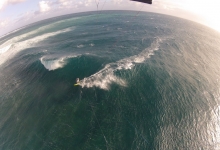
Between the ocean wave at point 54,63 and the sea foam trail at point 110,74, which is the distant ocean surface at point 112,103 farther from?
the ocean wave at point 54,63

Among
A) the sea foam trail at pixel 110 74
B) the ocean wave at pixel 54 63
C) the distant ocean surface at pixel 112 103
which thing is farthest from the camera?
the ocean wave at pixel 54 63

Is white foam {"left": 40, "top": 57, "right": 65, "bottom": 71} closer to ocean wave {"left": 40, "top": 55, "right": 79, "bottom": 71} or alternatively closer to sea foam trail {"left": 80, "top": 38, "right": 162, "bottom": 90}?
ocean wave {"left": 40, "top": 55, "right": 79, "bottom": 71}

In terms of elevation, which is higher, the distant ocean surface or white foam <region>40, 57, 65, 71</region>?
white foam <region>40, 57, 65, 71</region>

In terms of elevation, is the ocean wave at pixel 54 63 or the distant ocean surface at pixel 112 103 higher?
the ocean wave at pixel 54 63

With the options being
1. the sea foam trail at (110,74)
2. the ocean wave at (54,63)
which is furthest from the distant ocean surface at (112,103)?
the ocean wave at (54,63)

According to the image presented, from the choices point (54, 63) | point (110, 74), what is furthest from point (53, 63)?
point (110, 74)

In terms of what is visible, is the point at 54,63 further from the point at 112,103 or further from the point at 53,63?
the point at 112,103

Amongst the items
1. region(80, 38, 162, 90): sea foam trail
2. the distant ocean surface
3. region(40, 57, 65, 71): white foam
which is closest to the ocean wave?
region(40, 57, 65, 71): white foam

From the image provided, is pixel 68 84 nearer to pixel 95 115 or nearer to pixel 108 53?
pixel 95 115

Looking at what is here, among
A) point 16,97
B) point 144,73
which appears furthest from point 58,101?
point 144,73
